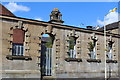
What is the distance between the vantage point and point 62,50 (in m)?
23.1

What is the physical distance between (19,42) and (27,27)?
530 inches

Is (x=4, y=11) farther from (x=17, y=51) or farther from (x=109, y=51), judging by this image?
(x=109, y=51)

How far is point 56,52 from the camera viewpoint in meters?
22.7

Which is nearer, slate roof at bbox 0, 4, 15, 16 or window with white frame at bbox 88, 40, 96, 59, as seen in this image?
window with white frame at bbox 88, 40, 96, 59

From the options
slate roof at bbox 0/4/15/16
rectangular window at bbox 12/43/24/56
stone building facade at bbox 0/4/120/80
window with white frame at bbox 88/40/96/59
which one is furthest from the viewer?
slate roof at bbox 0/4/15/16

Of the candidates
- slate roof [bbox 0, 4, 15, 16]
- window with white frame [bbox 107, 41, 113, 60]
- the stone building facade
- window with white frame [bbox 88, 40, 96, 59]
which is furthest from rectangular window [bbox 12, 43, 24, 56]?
slate roof [bbox 0, 4, 15, 16]

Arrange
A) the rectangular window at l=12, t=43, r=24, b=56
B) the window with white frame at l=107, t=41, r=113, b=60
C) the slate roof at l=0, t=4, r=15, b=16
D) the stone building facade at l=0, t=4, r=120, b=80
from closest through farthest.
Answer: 1. the stone building facade at l=0, t=4, r=120, b=80
2. the rectangular window at l=12, t=43, r=24, b=56
3. the window with white frame at l=107, t=41, r=113, b=60
4. the slate roof at l=0, t=4, r=15, b=16

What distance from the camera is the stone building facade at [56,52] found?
19.5m

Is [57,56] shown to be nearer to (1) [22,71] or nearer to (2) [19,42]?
(1) [22,71]

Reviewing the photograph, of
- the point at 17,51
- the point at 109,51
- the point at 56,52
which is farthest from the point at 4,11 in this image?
the point at 109,51

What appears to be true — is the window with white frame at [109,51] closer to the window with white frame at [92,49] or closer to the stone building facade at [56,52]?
the stone building facade at [56,52]

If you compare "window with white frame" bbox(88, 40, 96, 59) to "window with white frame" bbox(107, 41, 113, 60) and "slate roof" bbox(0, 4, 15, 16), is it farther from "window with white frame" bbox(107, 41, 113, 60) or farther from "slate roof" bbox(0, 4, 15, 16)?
"slate roof" bbox(0, 4, 15, 16)

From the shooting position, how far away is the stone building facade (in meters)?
19.5

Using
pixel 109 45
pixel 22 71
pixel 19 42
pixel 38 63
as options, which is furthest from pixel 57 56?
pixel 19 42
